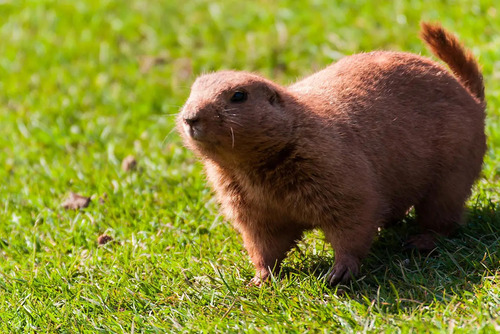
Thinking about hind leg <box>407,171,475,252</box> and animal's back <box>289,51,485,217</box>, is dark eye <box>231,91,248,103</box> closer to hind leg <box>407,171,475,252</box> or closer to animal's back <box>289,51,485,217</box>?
animal's back <box>289,51,485,217</box>

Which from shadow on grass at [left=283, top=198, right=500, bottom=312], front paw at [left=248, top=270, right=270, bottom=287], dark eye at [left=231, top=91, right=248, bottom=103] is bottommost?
shadow on grass at [left=283, top=198, right=500, bottom=312]

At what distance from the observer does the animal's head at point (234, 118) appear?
167 inches

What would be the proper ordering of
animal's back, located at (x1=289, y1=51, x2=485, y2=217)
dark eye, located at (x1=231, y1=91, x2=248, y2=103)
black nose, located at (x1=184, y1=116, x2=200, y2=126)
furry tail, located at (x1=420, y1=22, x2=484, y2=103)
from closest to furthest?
black nose, located at (x1=184, y1=116, x2=200, y2=126) → dark eye, located at (x1=231, y1=91, x2=248, y2=103) → animal's back, located at (x1=289, y1=51, x2=485, y2=217) → furry tail, located at (x1=420, y1=22, x2=484, y2=103)

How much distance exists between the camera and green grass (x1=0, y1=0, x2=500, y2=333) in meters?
4.23

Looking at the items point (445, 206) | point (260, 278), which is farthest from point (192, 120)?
point (445, 206)

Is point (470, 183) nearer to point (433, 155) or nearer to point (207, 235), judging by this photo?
point (433, 155)

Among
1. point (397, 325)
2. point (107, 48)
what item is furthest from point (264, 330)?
point (107, 48)

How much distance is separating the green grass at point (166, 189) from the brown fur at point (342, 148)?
0.25 metres

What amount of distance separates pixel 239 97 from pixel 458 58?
2040 millimetres

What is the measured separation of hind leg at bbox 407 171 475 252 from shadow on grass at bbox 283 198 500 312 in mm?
83

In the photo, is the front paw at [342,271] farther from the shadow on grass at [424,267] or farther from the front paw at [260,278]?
the front paw at [260,278]

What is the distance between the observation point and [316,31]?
28.0 feet

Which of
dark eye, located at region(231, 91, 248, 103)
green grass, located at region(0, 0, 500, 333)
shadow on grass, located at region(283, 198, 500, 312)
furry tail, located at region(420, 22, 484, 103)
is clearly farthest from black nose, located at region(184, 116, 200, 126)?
furry tail, located at region(420, 22, 484, 103)

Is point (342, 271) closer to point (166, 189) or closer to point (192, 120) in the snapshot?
point (192, 120)
